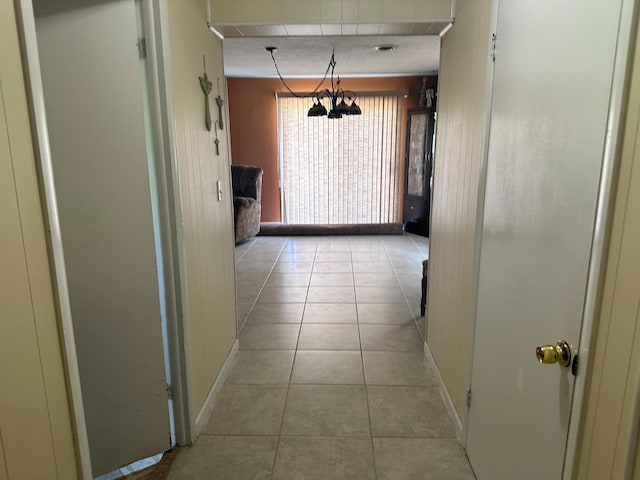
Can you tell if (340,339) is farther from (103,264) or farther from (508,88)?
(508,88)

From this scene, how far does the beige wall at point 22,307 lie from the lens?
90cm

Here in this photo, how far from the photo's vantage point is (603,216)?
962 mm

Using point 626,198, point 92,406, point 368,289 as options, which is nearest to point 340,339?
point 368,289

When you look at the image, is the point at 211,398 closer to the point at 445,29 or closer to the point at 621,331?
the point at 621,331

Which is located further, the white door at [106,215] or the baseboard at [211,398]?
the baseboard at [211,398]

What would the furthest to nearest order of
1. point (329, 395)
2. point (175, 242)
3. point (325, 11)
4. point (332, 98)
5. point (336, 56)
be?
point (332, 98)
point (336, 56)
point (329, 395)
point (325, 11)
point (175, 242)

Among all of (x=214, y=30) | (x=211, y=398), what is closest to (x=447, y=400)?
(x=211, y=398)

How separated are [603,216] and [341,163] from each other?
247 inches

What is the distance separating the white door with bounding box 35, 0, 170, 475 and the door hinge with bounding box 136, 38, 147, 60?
0.11ft

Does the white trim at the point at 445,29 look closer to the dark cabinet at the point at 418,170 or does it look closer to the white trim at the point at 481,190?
the white trim at the point at 481,190

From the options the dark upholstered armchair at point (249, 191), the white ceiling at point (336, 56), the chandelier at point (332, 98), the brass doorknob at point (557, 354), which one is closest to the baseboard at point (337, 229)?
the dark upholstered armchair at point (249, 191)

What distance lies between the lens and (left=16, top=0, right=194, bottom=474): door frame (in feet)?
3.16

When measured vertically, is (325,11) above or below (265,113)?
above

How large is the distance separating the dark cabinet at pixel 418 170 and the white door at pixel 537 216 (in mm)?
4988
